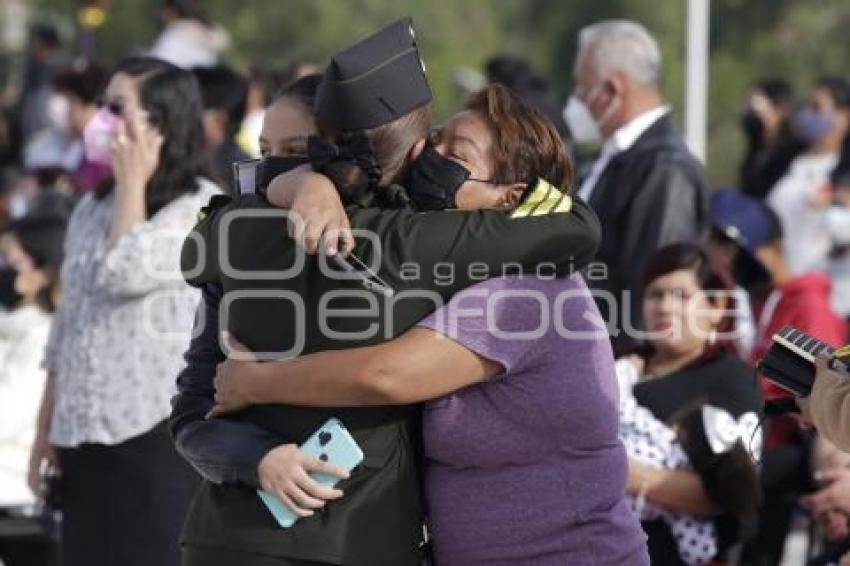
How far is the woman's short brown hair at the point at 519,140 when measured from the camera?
3916 millimetres

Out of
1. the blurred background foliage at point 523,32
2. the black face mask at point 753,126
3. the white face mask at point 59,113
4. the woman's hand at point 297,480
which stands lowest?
the blurred background foliage at point 523,32

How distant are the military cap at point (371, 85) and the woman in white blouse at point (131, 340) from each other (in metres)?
1.81

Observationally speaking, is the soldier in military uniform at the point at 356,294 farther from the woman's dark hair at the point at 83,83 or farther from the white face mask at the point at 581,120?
the woman's dark hair at the point at 83,83

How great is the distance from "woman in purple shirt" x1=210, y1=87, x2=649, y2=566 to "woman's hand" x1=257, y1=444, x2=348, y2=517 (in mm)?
14

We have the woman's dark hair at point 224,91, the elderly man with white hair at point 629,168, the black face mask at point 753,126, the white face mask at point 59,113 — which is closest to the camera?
the elderly man with white hair at point 629,168

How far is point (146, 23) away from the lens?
909 inches

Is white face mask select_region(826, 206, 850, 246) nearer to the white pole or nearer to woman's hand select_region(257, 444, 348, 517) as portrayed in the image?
the white pole

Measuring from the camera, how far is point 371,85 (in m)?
3.82

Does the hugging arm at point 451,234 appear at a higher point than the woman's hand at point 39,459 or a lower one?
higher

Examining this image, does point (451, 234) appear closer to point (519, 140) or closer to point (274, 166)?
point (519, 140)

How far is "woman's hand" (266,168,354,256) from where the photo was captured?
3689mm

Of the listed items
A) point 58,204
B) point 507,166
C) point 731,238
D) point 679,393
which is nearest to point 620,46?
point 731,238

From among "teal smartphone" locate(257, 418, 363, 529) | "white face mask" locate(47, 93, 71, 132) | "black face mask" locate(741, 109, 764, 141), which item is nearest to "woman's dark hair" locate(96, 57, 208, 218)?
"teal smartphone" locate(257, 418, 363, 529)

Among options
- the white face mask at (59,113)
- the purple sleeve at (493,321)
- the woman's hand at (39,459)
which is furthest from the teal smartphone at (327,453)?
the white face mask at (59,113)
